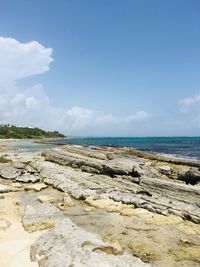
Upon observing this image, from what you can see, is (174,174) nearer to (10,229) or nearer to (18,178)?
(18,178)

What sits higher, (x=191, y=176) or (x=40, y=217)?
(x=191, y=176)

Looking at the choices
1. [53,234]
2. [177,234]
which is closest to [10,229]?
[53,234]

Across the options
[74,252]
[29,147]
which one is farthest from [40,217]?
[29,147]

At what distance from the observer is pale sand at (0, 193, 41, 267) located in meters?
11.0

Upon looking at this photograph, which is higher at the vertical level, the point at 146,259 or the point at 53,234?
the point at 53,234

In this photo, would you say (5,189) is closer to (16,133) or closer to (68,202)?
(68,202)

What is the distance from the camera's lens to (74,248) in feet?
35.6

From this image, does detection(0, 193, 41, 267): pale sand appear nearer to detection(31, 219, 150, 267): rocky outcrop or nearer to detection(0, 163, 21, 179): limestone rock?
detection(31, 219, 150, 267): rocky outcrop

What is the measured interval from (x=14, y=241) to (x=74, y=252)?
3.82 m

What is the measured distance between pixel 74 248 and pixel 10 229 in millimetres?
5319

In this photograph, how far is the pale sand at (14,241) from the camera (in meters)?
11.0

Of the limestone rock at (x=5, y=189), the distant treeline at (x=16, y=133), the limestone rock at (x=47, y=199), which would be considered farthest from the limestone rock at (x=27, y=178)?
the distant treeline at (x=16, y=133)

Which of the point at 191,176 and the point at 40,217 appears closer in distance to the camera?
the point at 40,217

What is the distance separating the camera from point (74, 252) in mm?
10609
